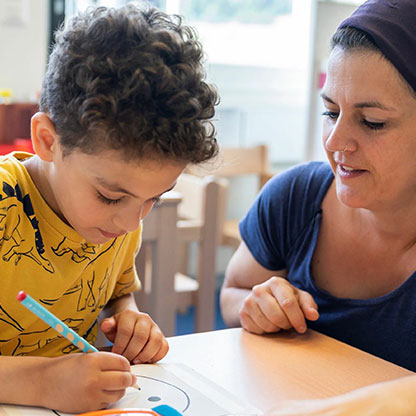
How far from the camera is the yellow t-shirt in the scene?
0.88 m

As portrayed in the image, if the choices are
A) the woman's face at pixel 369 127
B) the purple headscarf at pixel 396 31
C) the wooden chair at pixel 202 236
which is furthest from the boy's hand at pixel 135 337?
the wooden chair at pixel 202 236

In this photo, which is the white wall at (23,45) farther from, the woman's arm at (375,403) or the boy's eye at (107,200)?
the woman's arm at (375,403)

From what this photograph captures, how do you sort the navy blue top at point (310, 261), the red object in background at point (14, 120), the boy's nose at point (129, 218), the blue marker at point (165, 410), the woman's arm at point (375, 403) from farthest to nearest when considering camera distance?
1. the red object in background at point (14, 120)
2. the navy blue top at point (310, 261)
3. the boy's nose at point (129, 218)
4. the blue marker at point (165, 410)
5. the woman's arm at point (375, 403)

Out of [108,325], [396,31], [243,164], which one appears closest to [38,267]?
[108,325]

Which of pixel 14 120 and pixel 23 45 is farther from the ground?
pixel 23 45

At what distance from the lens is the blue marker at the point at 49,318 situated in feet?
2.00

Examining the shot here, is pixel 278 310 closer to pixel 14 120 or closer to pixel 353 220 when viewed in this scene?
pixel 353 220

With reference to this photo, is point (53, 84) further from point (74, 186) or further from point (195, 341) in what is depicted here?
point (195, 341)

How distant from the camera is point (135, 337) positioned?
916 mm

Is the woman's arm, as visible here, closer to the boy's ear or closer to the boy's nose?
the boy's nose

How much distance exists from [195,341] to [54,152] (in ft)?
1.14

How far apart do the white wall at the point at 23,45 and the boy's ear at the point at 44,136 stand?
2021 millimetres

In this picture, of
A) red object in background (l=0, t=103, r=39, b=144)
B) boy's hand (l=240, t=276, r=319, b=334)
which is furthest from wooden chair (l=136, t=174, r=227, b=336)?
boy's hand (l=240, t=276, r=319, b=334)

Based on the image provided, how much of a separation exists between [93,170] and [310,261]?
1.65 ft
